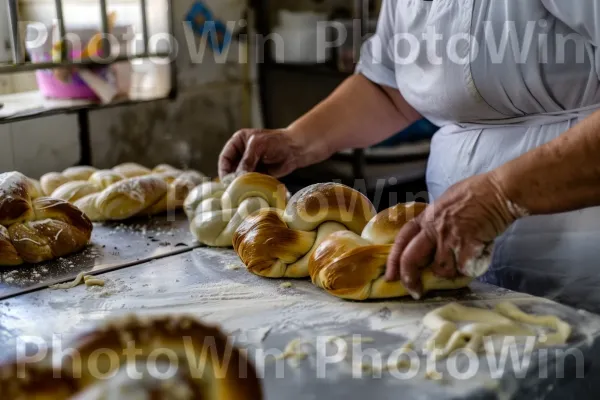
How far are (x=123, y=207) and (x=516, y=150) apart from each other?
931mm

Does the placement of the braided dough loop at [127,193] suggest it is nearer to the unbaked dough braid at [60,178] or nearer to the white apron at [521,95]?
the unbaked dough braid at [60,178]

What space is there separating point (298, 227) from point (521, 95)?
1.62 ft

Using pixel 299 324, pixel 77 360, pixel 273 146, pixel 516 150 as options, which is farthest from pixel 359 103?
pixel 77 360

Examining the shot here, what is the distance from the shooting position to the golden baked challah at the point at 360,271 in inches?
45.0

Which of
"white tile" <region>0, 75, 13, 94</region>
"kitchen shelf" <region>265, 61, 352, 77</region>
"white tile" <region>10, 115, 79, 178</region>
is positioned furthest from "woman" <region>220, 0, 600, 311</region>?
"kitchen shelf" <region>265, 61, 352, 77</region>

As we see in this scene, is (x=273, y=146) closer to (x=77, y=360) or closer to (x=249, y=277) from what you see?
(x=249, y=277)

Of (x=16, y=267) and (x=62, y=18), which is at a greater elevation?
(x=62, y=18)

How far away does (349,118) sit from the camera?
1.79 meters

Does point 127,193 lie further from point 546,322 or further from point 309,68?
point 309,68

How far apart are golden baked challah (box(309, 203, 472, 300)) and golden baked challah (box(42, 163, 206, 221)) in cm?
65

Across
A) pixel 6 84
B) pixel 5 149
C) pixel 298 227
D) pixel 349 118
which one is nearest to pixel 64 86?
pixel 6 84

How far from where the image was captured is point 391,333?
1038 mm

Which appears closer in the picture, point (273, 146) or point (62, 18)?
point (273, 146)

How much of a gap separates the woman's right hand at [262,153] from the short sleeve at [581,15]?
2.43ft
